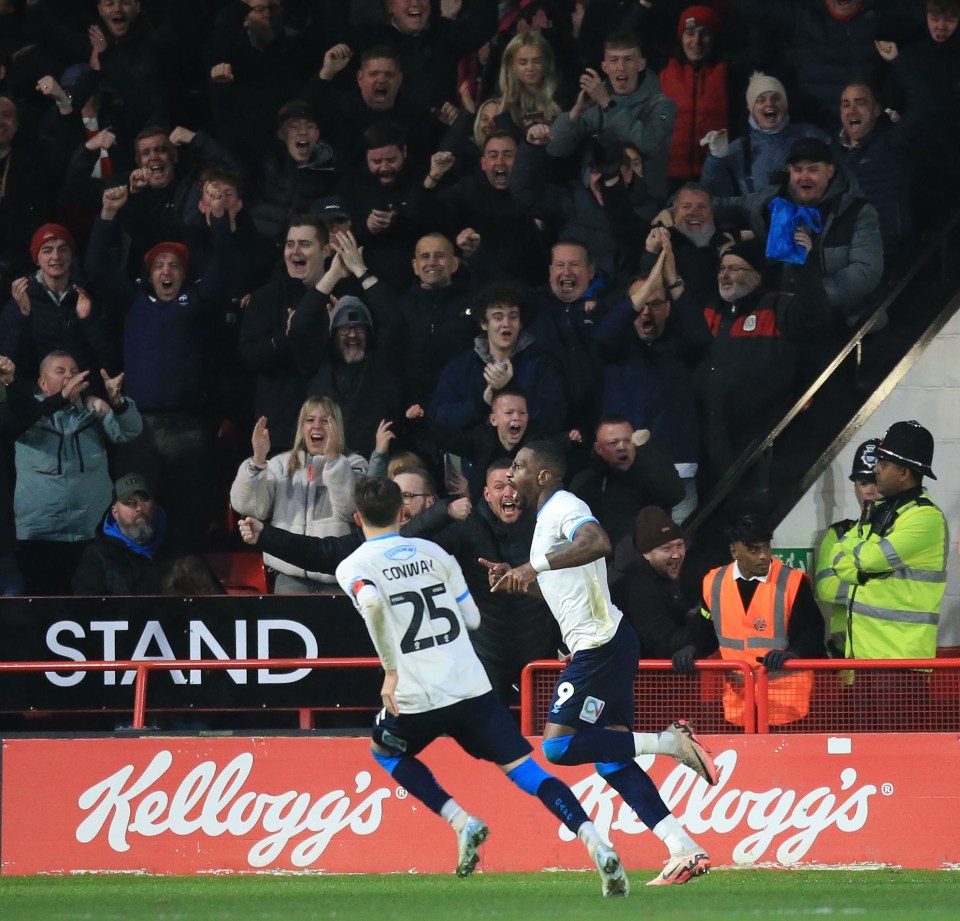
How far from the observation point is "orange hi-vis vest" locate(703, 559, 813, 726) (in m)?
9.47

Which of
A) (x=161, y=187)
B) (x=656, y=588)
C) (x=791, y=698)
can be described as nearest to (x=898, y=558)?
(x=791, y=698)

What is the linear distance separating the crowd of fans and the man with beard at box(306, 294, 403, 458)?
0.06 feet

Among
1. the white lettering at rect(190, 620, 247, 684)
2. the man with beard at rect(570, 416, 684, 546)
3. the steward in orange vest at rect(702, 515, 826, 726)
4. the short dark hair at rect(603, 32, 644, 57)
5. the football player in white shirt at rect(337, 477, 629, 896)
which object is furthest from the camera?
the short dark hair at rect(603, 32, 644, 57)

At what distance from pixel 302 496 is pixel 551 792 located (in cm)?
399

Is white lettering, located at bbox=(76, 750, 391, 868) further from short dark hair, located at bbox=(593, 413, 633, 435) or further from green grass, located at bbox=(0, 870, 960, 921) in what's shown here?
short dark hair, located at bbox=(593, 413, 633, 435)

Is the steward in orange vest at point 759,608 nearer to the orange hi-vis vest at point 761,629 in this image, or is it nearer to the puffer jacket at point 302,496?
the orange hi-vis vest at point 761,629

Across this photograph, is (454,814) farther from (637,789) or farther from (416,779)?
(637,789)

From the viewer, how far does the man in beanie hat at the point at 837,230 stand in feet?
37.5

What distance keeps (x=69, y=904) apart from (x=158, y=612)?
2753 millimetres

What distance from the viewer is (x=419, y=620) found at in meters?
7.61

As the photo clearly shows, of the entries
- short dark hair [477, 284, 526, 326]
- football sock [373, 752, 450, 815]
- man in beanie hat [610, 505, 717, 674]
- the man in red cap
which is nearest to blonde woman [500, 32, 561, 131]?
short dark hair [477, 284, 526, 326]

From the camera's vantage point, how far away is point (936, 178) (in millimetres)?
11984

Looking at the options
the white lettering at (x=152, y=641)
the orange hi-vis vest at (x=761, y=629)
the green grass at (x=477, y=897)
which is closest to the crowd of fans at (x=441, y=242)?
the white lettering at (x=152, y=641)

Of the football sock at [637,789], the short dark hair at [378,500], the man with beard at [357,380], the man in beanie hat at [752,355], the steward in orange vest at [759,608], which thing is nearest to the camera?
the short dark hair at [378,500]
